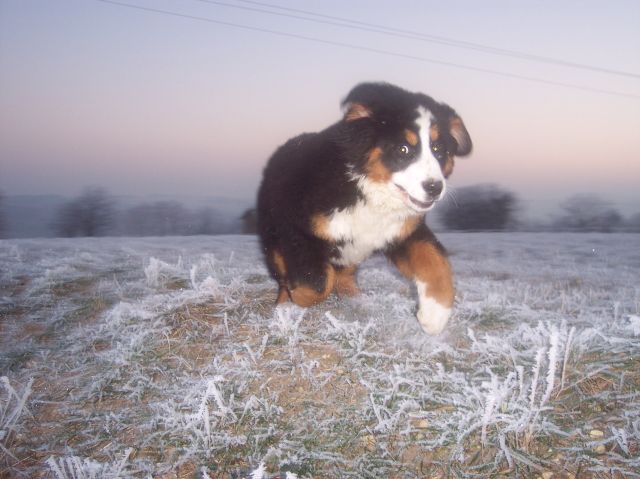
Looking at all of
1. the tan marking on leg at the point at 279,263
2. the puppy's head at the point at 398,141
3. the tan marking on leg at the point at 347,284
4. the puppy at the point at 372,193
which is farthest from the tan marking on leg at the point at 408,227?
the tan marking on leg at the point at 279,263

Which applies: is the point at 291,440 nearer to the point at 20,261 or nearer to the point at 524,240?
the point at 20,261

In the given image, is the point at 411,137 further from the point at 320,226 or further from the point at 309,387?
the point at 309,387

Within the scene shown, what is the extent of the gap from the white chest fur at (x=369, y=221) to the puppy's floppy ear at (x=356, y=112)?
0.43 metres

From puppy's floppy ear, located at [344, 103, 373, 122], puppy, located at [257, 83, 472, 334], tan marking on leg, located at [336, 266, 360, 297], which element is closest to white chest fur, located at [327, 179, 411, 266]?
puppy, located at [257, 83, 472, 334]

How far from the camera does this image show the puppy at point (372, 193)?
3.51m

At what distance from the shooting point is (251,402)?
2645mm

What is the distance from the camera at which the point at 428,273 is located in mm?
3756

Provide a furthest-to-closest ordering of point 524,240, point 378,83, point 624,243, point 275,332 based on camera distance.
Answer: point 524,240
point 624,243
point 378,83
point 275,332

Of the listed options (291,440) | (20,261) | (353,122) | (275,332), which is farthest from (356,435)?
(20,261)

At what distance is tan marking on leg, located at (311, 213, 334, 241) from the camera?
371 cm

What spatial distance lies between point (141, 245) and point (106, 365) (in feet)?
16.5

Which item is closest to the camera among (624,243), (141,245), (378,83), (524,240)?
(378,83)

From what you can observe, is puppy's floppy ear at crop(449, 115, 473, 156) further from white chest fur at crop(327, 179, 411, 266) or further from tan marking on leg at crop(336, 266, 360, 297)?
tan marking on leg at crop(336, 266, 360, 297)

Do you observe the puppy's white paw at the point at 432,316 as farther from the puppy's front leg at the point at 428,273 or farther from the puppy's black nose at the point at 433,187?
the puppy's black nose at the point at 433,187
